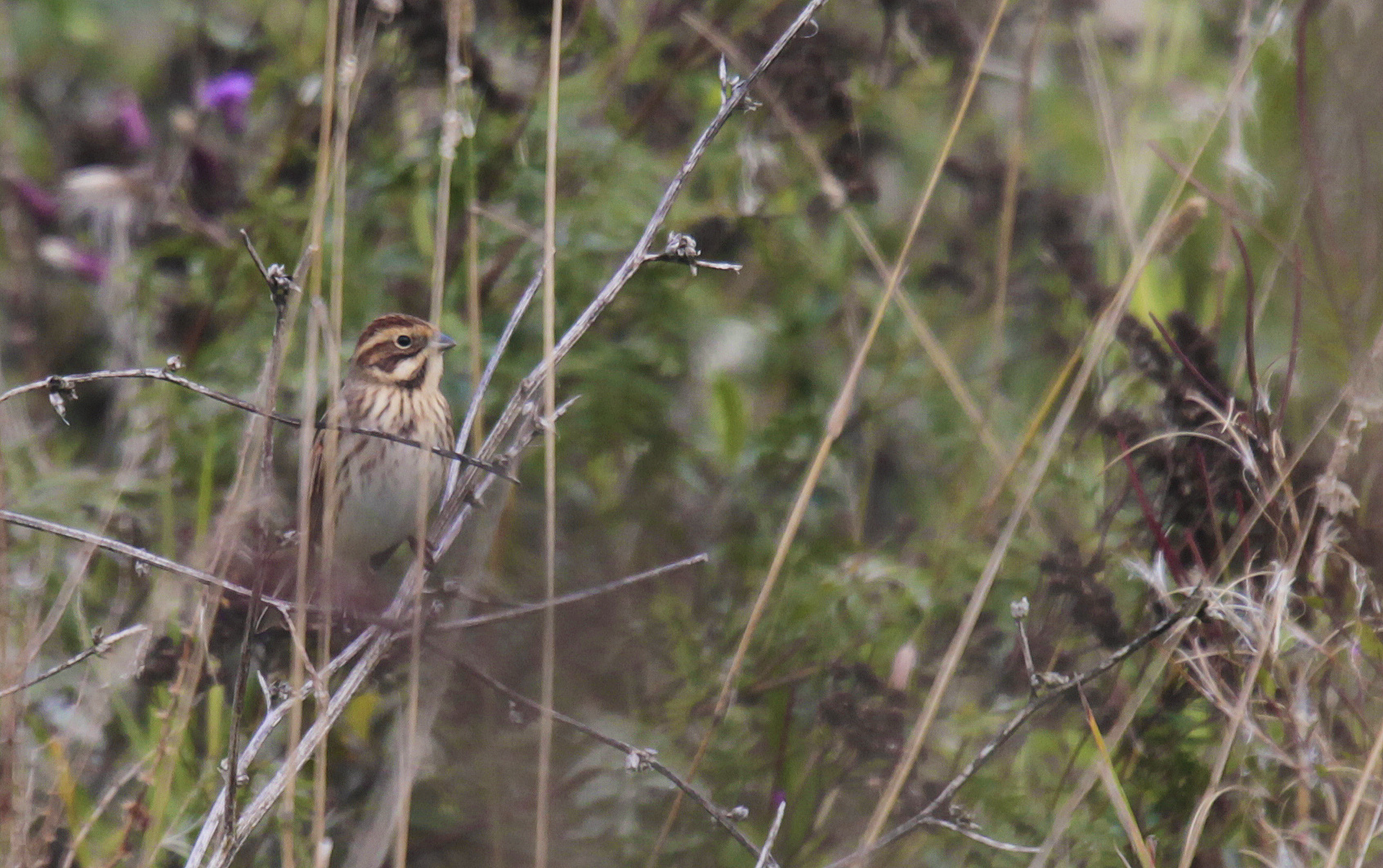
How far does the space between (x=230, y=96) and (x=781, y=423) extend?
4.79 ft

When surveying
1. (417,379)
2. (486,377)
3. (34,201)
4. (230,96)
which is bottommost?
(417,379)

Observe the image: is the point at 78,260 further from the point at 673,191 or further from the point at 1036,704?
the point at 1036,704

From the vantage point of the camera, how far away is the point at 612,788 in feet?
9.04

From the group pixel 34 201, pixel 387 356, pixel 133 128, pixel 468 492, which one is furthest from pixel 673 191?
pixel 34 201

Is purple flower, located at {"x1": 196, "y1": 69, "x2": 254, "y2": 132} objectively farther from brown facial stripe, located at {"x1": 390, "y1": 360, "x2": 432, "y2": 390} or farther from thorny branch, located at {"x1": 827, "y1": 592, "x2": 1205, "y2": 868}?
thorny branch, located at {"x1": 827, "y1": 592, "x2": 1205, "y2": 868}

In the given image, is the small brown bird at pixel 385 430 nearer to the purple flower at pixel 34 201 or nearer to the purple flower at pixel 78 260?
the purple flower at pixel 78 260

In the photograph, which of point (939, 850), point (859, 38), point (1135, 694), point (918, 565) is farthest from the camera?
point (859, 38)

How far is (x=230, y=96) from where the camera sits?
3.47 m

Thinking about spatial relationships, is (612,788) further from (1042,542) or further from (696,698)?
(1042,542)

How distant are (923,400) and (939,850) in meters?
1.27

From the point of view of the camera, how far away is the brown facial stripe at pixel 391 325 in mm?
2809

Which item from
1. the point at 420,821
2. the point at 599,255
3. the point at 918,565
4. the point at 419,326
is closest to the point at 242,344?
the point at 419,326

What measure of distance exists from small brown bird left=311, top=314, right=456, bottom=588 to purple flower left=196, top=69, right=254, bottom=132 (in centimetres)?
81

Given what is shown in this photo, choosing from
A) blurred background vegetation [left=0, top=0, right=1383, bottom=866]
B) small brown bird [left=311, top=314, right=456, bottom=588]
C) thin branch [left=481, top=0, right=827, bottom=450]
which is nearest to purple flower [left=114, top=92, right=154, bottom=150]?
blurred background vegetation [left=0, top=0, right=1383, bottom=866]
